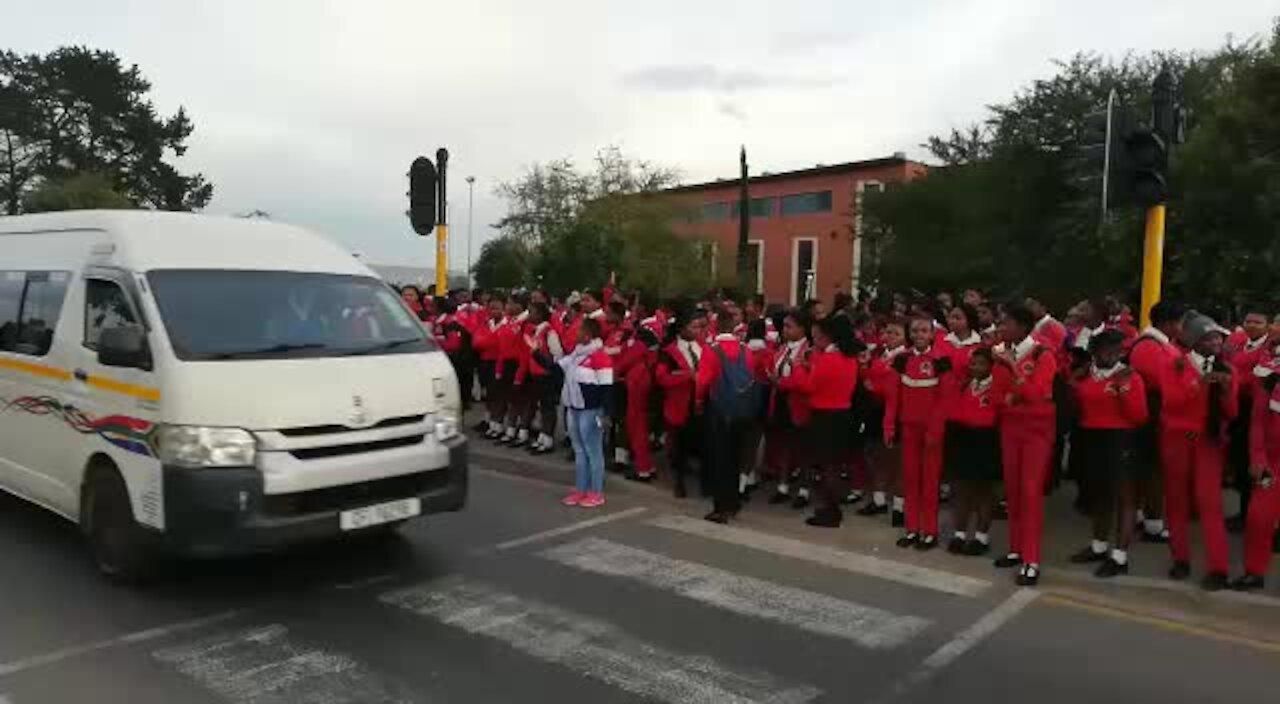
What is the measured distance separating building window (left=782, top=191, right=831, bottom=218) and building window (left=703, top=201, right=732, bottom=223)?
183 inches

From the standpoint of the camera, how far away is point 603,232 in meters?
36.0

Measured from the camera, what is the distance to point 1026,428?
6523 mm

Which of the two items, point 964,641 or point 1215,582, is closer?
point 964,641

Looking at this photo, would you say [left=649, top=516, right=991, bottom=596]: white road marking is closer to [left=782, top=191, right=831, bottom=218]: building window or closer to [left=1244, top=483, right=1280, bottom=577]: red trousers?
[left=1244, top=483, right=1280, bottom=577]: red trousers

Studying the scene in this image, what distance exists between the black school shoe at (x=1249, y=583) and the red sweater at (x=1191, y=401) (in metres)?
Result: 0.92

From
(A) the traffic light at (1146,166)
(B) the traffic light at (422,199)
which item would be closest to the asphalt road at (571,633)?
(A) the traffic light at (1146,166)

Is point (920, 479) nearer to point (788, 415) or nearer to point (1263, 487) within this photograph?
point (788, 415)

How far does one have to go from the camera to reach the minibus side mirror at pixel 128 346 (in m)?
5.59

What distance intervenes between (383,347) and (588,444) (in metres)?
2.64

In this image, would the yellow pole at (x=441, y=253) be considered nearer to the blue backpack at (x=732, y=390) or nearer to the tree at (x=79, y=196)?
the blue backpack at (x=732, y=390)

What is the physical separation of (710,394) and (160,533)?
4.25 meters

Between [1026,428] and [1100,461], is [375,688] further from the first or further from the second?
[1100,461]

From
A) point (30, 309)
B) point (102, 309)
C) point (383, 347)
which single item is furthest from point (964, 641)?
point (30, 309)

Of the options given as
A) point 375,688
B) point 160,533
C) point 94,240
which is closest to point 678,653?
point 375,688
